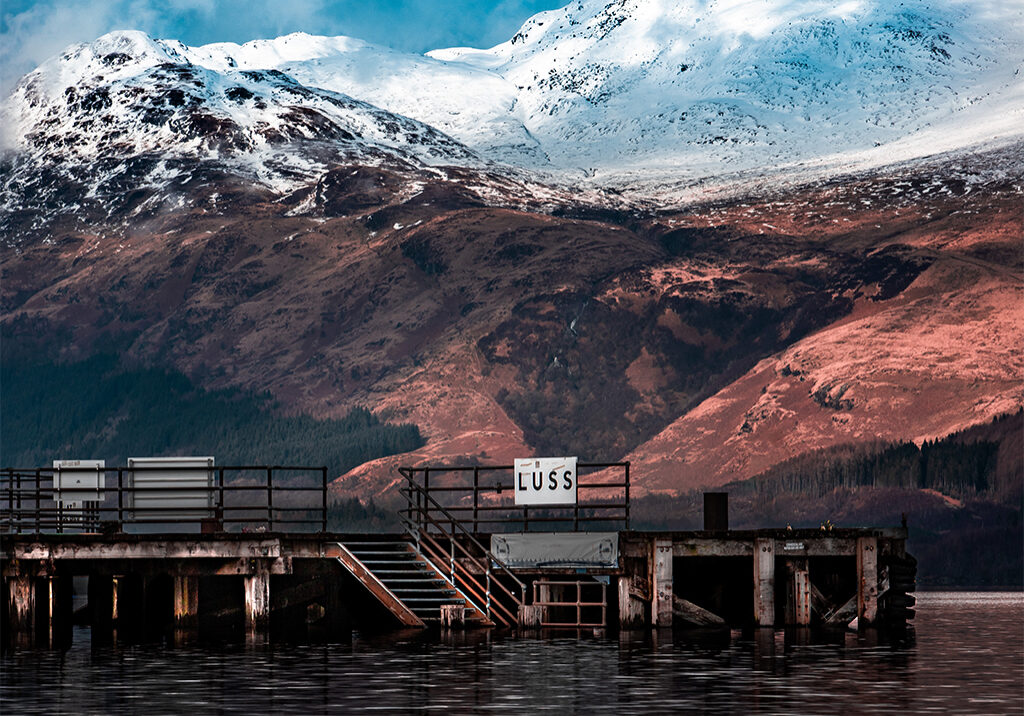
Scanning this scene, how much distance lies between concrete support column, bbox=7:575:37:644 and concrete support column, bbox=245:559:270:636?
670 centimetres

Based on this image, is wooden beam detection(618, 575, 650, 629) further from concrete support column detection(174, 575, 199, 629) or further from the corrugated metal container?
concrete support column detection(174, 575, 199, 629)

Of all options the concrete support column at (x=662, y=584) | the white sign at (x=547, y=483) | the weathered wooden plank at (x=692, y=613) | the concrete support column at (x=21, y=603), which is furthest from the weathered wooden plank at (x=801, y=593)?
the concrete support column at (x=21, y=603)

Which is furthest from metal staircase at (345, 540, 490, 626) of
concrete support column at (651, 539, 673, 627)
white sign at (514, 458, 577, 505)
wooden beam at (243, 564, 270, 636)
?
concrete support column at (651, 539, 673, 627)

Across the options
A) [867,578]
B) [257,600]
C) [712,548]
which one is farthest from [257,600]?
[867,578]

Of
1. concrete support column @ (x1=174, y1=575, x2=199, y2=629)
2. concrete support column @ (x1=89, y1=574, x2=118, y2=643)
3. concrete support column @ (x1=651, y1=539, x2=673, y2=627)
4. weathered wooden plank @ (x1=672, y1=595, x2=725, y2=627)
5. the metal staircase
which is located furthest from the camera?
concrete support column @ (x1=89, y1=574, x2=118, y2=643)

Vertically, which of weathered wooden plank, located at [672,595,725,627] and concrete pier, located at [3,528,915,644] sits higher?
concrete pier, located at [3,528,915,644]

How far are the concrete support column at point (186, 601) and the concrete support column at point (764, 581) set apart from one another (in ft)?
54.6

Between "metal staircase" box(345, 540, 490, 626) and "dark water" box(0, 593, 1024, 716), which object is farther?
"metal staircase" box(345, 540, 490, 626)

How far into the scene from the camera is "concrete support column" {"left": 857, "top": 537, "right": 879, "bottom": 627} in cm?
4992

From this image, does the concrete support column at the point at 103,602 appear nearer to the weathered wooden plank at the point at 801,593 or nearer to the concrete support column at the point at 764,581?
the concrete support column at the point at 764,581

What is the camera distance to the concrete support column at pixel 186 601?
51844mm

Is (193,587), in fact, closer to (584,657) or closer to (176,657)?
(176,657)

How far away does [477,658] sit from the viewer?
138ft

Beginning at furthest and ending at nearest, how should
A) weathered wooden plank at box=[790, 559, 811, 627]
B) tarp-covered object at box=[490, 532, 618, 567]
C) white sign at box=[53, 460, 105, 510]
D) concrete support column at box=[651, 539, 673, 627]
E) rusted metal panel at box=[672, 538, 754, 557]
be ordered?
white sign at box=[53, 460, 105, 510]
weathered wooden plank at box=[790, 559, 811, 627]
tarp-covered object at box=[490, 532, 618, 567]
concrete support column at box=[651, 539, 673, 627]
rusted metal panel at box=[672, 538, 754, 557]
